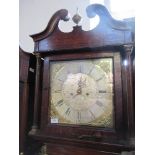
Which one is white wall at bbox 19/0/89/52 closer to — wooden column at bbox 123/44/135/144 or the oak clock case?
the oak clock case

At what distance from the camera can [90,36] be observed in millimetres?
743

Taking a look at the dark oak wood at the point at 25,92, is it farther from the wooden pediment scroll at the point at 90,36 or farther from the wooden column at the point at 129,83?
the wooden column at the point at 129,83

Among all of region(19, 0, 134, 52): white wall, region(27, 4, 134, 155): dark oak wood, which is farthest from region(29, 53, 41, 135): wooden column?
region(19, 0, 134, 52): white wall

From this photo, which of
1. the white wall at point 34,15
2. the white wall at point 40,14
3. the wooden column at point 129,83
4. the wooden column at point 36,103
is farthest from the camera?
the white wall at point 34,15

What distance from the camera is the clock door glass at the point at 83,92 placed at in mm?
699

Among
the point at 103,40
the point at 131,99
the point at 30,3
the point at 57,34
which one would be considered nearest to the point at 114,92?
the point at 131,99

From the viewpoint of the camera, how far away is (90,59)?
747mm

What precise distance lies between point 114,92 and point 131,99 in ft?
0.21

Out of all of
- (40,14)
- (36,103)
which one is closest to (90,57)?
(36,103)

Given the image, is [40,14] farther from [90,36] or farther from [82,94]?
[82,94]


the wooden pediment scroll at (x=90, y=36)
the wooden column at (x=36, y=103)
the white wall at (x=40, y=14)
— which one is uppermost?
the white wall at (x=40, y=14)

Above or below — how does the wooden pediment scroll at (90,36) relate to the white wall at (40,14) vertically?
below

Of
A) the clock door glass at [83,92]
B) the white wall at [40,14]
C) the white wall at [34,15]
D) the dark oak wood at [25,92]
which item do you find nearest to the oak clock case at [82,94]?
the clock door glass at [83,92]
